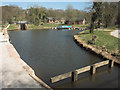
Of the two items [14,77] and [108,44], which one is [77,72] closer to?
[14,77]

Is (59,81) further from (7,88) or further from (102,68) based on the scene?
(102,68)

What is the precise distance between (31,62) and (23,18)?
6195cm

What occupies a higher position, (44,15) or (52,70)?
(44,15)

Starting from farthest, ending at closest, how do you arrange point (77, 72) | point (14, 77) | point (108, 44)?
1. point (108, 44)
2. point (77, 72)
3. point (14, 77)

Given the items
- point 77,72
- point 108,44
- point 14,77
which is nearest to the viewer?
point 14,77

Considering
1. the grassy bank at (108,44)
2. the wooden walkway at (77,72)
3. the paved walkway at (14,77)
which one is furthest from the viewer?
the grassy bank at (108,44)

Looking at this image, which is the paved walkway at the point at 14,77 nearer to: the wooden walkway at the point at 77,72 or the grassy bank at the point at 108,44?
the wooden walkway at the point at 77,72

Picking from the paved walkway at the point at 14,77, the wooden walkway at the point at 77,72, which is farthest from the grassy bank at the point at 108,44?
the paved walkway at the point at 14,77

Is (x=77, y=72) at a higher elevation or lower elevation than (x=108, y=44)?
lower

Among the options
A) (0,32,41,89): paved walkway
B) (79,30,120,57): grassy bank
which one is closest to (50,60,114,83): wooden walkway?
(0,32,41,89): paved walkway

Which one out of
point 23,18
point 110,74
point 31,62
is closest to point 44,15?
point 23,18

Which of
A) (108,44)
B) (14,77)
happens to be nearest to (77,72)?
(14,77)

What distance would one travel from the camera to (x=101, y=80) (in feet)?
26.9

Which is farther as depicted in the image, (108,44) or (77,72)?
(108,44)
